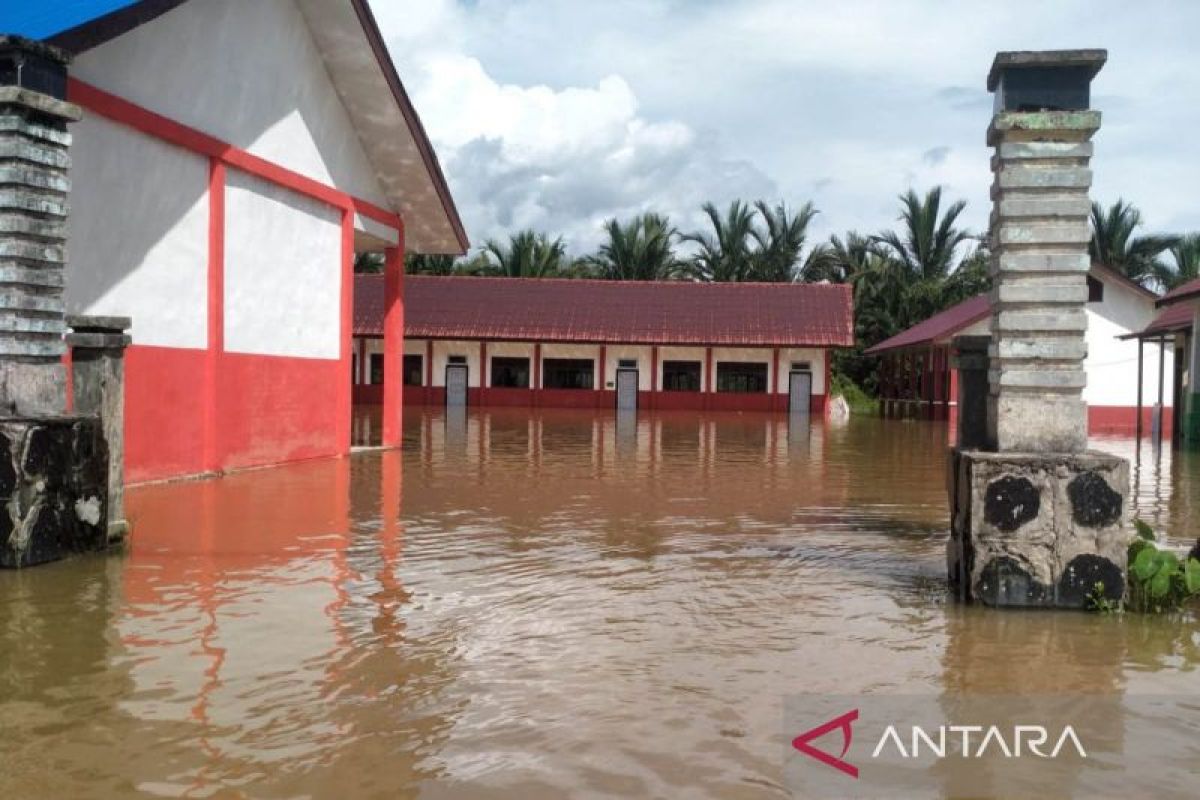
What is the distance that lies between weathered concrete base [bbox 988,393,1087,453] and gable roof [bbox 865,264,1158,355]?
765 inches

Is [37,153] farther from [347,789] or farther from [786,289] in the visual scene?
[786,289]

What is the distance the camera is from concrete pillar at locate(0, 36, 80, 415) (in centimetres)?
672

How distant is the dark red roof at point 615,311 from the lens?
35156mm

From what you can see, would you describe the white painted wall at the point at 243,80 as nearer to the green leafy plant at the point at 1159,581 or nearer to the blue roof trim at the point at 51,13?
the blue roof trim at the point at 51,13

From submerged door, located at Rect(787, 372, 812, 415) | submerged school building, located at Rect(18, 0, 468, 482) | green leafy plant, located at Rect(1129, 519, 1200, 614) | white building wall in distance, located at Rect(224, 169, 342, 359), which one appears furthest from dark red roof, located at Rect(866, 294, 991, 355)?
green leafy plant, located at Rect(1129, 519, 1200, 614)

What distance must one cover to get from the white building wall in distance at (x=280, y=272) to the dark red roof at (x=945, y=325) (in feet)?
60.2

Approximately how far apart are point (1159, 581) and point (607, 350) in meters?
30.7

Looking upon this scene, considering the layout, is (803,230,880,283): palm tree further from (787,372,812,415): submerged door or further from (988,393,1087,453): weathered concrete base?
(988,393,1087,453): weathered concrete base

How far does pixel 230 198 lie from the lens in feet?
39.6

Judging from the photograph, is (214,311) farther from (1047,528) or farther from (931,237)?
(931,237)

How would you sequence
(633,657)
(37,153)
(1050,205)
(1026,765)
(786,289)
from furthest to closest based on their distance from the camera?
(786,289) < (37,153) < (1050,205) < (633,657) < (1026,765)

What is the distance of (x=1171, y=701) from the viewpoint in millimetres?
4434

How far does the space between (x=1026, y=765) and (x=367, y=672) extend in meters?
2.72

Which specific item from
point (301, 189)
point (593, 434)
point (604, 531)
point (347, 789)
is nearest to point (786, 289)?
point (593, 434)
